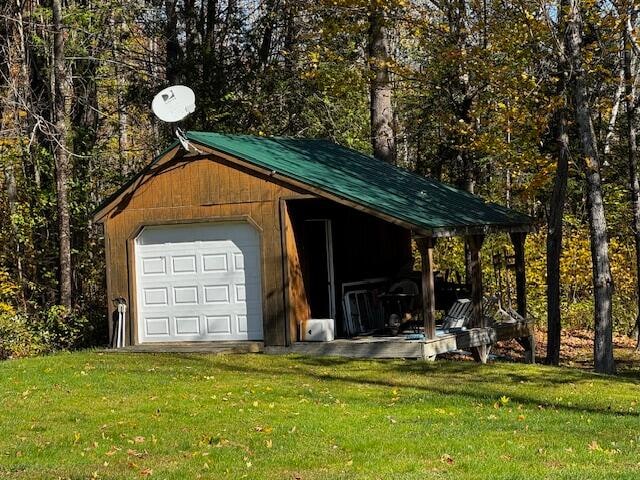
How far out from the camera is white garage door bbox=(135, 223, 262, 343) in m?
15.3

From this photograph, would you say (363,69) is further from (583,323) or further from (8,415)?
(8,415)

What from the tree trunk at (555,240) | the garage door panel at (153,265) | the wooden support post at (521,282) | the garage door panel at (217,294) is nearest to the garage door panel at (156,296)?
the garage door panel at (153,265)

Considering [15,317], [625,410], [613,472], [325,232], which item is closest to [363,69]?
[325,232]

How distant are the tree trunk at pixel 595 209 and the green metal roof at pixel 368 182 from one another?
1.92m

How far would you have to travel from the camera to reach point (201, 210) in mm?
15445

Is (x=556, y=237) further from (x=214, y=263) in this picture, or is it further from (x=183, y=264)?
(x=183, y=264)

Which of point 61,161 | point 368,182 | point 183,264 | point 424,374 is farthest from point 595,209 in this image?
point 61,161

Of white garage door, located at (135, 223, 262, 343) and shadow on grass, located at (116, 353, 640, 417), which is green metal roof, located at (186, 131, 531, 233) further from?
shadow on grass, located at (116, 353, 640, 417)

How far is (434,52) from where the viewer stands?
2138cm

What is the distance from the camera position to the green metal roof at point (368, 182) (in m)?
14.7

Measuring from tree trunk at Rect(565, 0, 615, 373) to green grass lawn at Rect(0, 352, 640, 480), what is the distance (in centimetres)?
210

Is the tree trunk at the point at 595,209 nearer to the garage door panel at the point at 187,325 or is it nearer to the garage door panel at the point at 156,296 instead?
the garage door panel at the point at 187,325

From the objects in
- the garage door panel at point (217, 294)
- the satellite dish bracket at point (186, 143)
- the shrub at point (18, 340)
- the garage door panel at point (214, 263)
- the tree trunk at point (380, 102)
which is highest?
the tree trunk at point (380, 102)

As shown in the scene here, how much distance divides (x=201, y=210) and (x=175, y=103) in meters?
1.80
